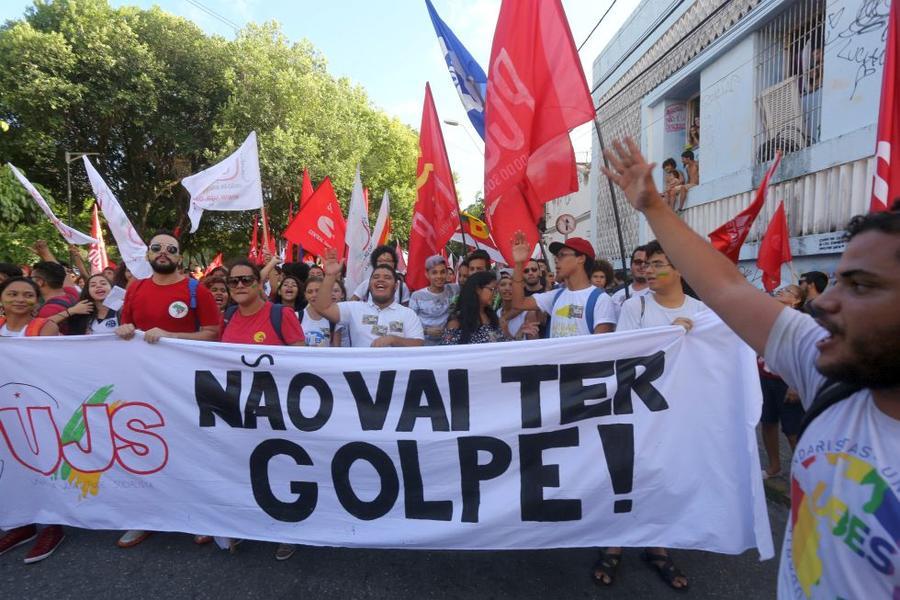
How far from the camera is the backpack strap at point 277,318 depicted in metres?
3.29

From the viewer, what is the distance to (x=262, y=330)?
330 centimetres

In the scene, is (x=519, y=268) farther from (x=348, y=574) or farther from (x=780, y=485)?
(x=780, y=485)

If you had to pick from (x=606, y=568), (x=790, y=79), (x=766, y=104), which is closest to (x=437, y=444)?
(x=606, y=568)

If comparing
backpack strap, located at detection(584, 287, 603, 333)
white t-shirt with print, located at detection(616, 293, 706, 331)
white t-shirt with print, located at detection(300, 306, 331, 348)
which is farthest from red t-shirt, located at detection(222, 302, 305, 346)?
white t-shirt with print, located at detection(616, 293, 706, 331)

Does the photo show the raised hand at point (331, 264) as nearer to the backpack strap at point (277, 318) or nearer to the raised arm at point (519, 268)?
the backpack strap at point (277, 318)

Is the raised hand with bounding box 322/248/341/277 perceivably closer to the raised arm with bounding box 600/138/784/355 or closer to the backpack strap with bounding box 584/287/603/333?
the backpack strap with bounding box 584/287/603/333

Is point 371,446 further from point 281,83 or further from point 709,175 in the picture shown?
point 281,83

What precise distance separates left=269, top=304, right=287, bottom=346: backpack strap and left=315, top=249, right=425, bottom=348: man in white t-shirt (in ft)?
1.29

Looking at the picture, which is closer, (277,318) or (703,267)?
(703,267)

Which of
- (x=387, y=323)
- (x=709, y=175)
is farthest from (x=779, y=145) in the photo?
(x=387, y=323)

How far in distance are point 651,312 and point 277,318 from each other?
Result: 230cm

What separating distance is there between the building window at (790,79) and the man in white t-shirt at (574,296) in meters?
5.39

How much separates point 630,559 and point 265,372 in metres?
2.26

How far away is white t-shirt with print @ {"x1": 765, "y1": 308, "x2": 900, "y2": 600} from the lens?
927 mm
